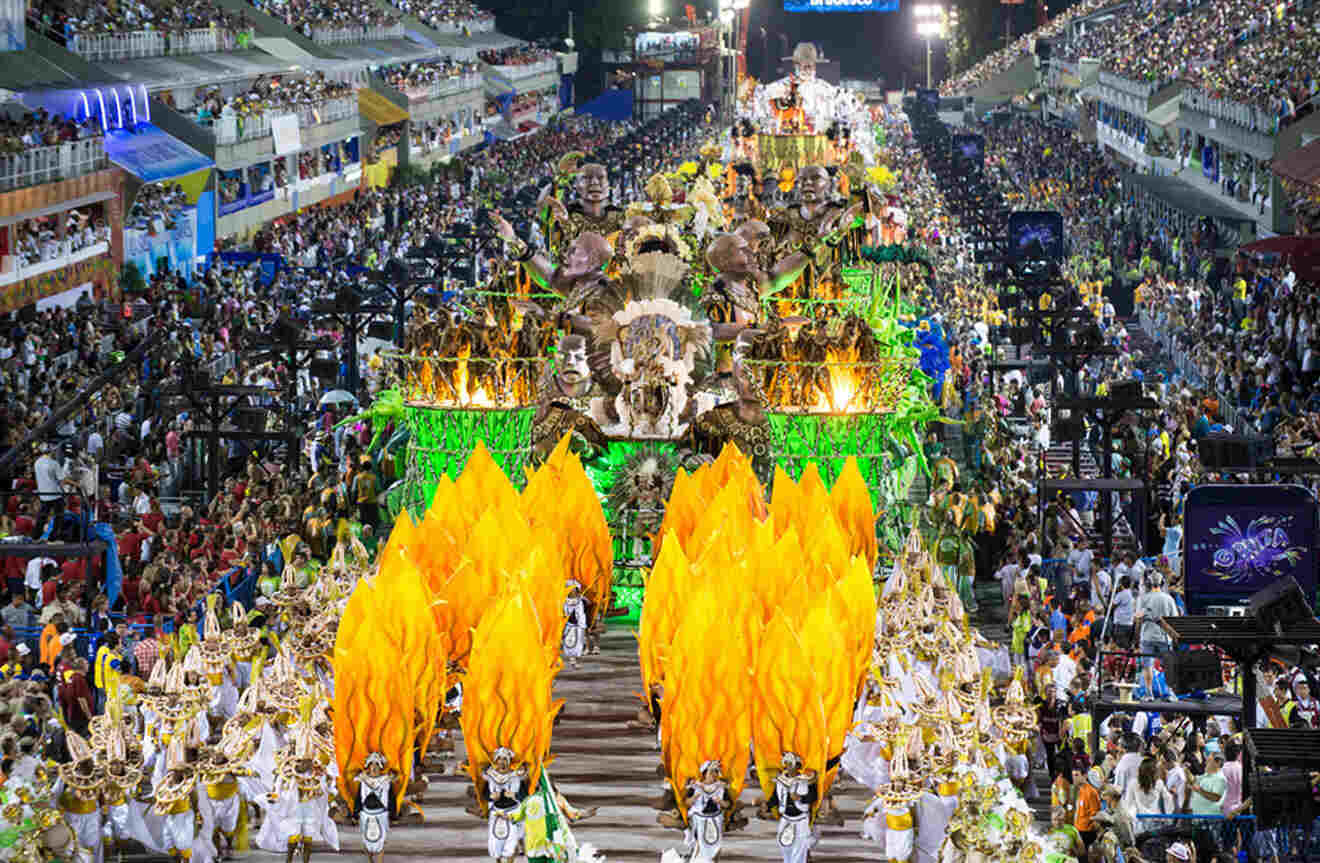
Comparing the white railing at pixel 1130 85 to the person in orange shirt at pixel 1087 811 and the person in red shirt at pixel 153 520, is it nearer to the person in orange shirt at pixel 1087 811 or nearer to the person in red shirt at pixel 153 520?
the person in red shirt at pixel 153 520

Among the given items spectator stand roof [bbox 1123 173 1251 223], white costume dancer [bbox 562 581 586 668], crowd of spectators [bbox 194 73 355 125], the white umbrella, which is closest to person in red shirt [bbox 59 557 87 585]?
white costume dancer [bbox 562 581 586 668]

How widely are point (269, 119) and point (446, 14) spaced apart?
52364 millimetres

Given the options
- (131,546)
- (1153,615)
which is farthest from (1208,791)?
(131,546)

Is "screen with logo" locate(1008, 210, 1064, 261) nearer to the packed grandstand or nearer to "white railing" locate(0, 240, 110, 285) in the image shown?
the packed grandstand

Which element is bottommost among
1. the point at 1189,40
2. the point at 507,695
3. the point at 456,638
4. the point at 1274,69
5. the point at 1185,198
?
the point at 1185,198

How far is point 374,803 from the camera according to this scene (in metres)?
18.3

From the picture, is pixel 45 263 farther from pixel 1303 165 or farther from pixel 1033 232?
pixel 1303 165

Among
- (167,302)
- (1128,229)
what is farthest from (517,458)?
(1128,229)

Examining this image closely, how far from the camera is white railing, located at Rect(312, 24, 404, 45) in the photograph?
8569 centimetres

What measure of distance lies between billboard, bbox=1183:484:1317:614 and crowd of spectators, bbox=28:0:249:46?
37819 mm

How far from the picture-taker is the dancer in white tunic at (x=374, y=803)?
18203mm

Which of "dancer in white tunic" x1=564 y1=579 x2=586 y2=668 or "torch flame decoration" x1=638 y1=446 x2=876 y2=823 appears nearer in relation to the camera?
"torch flame decoration" x1=638 y1=446 x2=876 y2=823

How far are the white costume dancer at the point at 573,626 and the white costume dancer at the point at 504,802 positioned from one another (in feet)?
16.3

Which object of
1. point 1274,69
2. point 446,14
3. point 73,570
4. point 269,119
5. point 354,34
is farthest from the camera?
point 446,14
